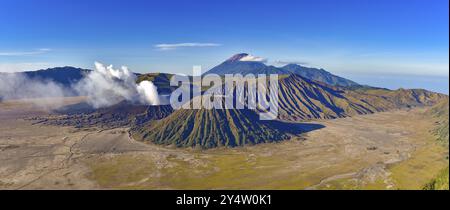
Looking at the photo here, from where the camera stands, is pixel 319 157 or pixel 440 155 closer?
pixel 440 155

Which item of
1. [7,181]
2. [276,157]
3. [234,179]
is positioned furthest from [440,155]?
[7,181]

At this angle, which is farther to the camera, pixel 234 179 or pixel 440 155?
pixel 440 155
